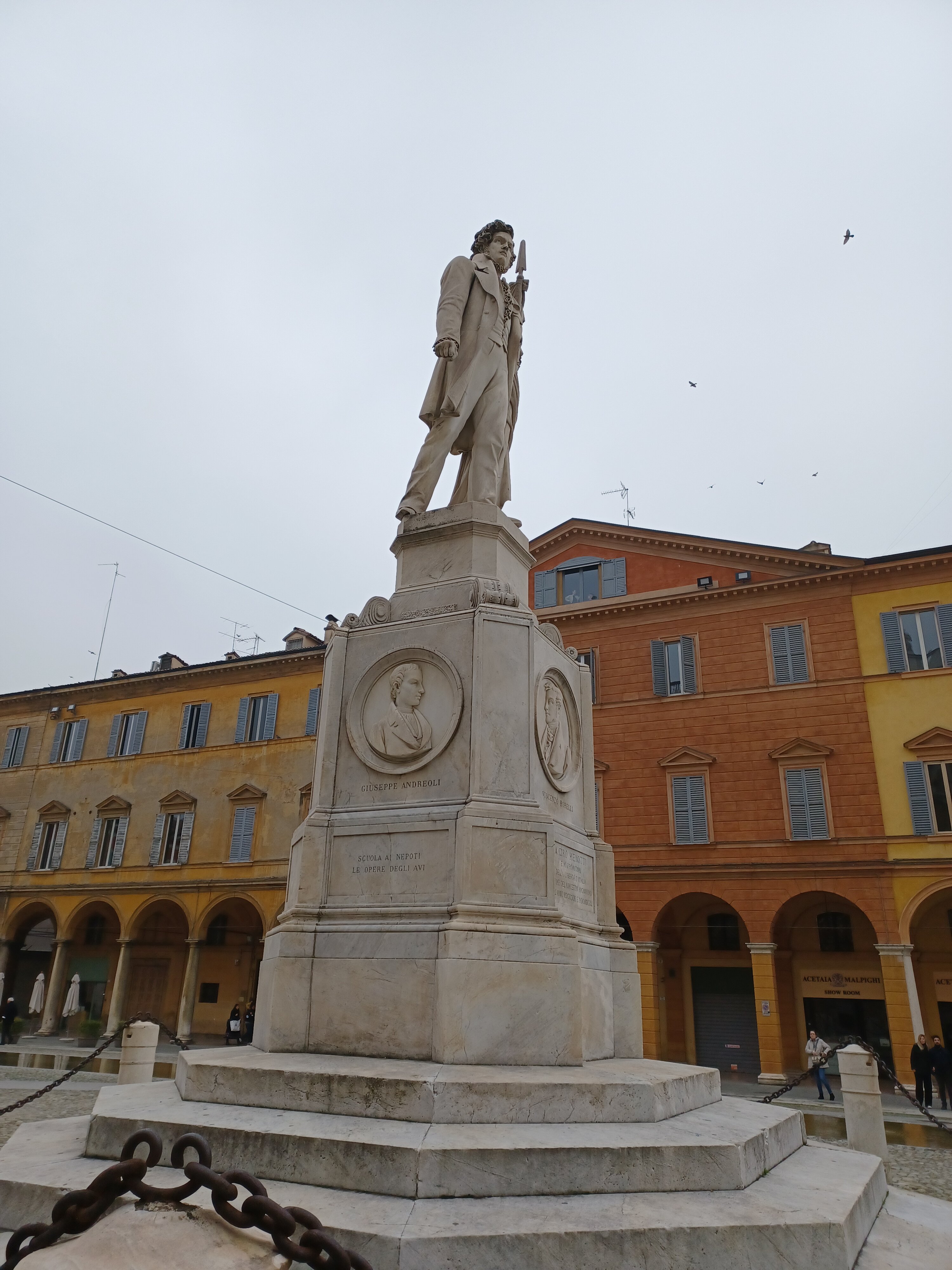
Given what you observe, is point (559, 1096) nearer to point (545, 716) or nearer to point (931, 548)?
point (545, 716)

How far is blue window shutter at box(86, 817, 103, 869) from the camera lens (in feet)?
→ 106

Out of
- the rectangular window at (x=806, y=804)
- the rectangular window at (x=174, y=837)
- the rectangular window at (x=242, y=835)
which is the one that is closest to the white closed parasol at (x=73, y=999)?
the rectangular window at (x=174, y=837)

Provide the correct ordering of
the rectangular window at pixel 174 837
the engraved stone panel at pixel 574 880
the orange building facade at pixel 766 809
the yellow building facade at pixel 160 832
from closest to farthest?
the engraved stone panel at pixel 574 880 < the orange building facade at pixel 766 809 < the yellow building facade at pixel 160 832 < the rectangular window at pixel 174 837

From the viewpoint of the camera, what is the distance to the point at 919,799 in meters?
22.5

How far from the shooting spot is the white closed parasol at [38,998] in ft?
99.7

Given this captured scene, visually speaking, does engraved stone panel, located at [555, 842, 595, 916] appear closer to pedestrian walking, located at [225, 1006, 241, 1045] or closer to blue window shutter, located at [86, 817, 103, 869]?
pedestrian walking, located at [225, 1006, 241, 1045]

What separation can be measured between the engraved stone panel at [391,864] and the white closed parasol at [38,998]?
2934 cm

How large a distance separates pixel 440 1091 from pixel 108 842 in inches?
1239

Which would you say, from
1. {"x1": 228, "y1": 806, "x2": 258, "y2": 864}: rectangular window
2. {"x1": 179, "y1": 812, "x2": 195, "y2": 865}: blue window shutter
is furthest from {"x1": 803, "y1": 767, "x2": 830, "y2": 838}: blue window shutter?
{"x1": 179, "y1": 812, "x2": 195, "y2": 865}: blue window shutter

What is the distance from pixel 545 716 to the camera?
265 inches

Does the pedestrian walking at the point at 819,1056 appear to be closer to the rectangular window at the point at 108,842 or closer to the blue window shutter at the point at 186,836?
the blue window shutter at the point at 186,836

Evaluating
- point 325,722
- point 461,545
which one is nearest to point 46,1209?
point 325,722

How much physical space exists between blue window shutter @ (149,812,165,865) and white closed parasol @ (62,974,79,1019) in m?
4.22

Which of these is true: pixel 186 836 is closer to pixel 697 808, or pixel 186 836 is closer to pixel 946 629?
pixel 697 808
